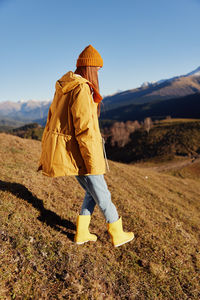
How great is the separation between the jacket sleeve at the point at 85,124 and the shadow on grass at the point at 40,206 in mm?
1892

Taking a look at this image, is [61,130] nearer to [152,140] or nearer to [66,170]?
[66,170]

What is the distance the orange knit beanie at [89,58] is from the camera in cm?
344

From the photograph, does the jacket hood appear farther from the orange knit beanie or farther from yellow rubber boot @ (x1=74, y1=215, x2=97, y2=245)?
yellow rubber boot @ (x1=74, y1=215, x2=97, y2=245)

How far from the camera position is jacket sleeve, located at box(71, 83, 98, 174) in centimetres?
305

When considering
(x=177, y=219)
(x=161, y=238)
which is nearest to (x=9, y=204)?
(x=161, y=238)

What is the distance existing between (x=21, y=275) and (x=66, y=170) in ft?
5.32

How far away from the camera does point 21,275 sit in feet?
9.18

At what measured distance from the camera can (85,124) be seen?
10.1 feet

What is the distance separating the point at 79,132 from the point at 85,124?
0.16 metres

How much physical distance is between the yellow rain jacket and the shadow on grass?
5.19ft

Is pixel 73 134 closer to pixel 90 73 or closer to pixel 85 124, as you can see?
pixel 85 124

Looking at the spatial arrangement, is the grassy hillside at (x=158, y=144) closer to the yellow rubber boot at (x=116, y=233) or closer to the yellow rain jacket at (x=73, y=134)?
the yellow rubber boot at (x=116, y=233)

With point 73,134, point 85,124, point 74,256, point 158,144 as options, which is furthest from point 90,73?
point 158,144

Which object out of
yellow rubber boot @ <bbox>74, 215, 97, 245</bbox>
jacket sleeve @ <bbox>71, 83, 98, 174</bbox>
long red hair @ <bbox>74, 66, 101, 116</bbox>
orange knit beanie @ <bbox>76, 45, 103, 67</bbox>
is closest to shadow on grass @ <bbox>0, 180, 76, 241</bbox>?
yellow rubber boot @ <bbox>74, 215, 97, 245</bbox>
